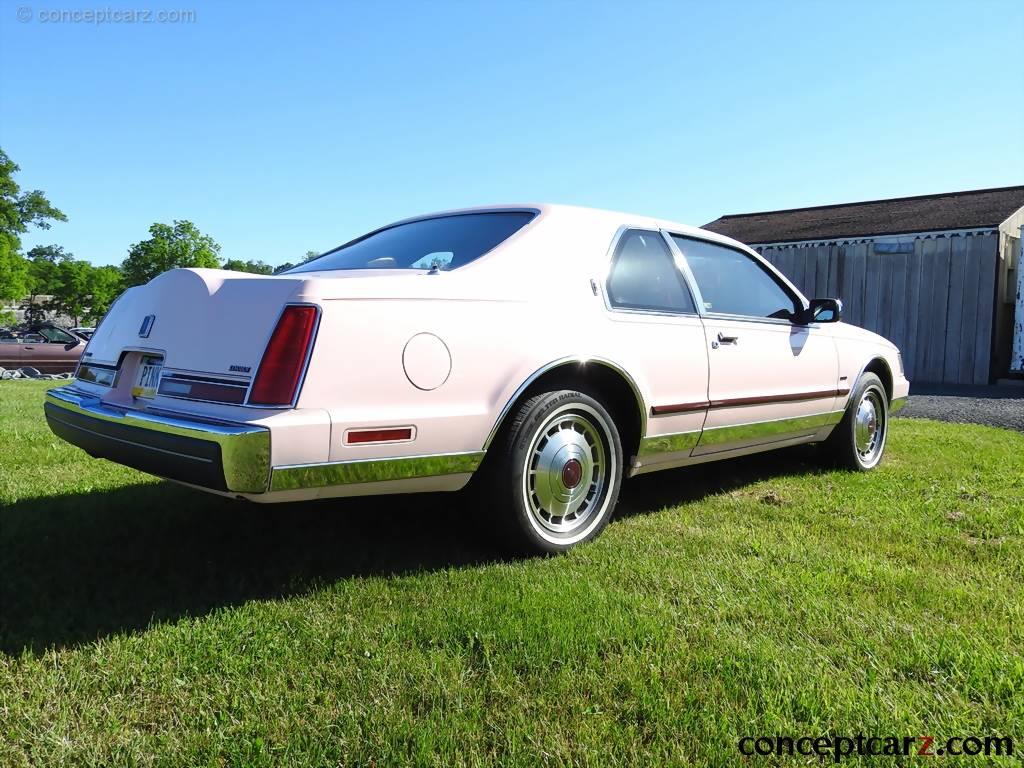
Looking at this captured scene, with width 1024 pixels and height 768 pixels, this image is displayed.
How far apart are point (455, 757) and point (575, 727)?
0.30 meters

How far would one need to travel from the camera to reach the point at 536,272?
3043 mm

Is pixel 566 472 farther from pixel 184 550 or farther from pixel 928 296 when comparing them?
pixel 928 296

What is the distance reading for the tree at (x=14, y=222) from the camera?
34.0 meters

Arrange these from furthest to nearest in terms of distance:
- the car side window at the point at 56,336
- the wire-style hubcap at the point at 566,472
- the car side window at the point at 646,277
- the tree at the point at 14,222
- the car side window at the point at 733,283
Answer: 1. the tree at the point at 14,222
2. the car side window at the point at 56,336
3. the car side window at the point at 733,283
4. the car side window at the point at 646,277
5. the wire-style hubcap at the point at 566,472

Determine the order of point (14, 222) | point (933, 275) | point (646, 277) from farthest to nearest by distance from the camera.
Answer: point (14, 222)
point (933, 275)
point (646, 277)

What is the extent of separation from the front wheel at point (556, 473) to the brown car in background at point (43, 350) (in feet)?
50.9

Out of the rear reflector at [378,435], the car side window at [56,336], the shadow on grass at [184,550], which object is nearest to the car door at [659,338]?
the shadow on grass at [184,550]

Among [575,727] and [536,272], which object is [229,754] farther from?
[536,272]

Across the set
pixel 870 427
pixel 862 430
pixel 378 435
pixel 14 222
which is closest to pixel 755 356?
pixel 862 430

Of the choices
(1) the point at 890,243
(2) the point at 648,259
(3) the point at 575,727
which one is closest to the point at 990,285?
(1) the point at 890,243

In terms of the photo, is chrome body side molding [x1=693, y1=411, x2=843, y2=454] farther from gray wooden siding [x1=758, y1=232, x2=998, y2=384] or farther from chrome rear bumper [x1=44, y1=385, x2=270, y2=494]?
gray wooden siding [x1=758, y1=232, x2=998, y2=384]

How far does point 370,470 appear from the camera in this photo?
253cm

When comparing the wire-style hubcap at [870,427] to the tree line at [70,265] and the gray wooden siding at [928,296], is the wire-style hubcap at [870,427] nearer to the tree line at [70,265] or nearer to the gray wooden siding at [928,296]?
the gray wooden siding at [928,296]

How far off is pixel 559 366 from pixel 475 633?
45.8 inches
